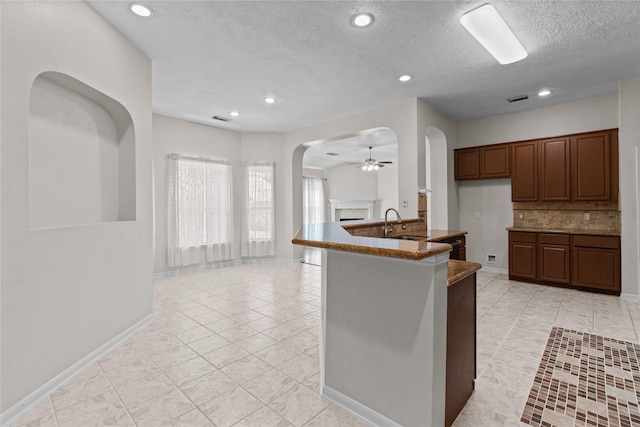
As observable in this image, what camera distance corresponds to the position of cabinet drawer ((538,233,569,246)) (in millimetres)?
4258

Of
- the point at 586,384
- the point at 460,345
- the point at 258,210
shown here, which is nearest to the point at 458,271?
the point at 460,345

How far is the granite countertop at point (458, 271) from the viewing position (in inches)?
60.5

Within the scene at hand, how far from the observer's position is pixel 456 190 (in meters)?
5.67


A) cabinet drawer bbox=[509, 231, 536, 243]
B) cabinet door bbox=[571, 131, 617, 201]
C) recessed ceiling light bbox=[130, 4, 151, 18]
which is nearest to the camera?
recessed ceiling light bbox=[130, 4, 151, 18]

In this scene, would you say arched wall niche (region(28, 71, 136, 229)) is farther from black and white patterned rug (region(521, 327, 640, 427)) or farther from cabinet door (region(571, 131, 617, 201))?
cabinet door (region(571, 131, 617, 201))

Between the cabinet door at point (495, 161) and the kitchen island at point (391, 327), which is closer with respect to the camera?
the kitchen island at point (391, 327)

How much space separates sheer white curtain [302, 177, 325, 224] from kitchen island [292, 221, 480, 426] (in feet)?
28.5

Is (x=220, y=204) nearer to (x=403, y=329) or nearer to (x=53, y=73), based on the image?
(x=53, y=73)

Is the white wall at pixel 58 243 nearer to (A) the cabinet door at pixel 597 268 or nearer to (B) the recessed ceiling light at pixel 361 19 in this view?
(B) the recessed ceiling light at pixel 361 19

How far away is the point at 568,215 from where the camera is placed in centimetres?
471

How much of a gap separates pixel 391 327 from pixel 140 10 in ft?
10.1

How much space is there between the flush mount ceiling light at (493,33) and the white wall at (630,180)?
77.1 inches

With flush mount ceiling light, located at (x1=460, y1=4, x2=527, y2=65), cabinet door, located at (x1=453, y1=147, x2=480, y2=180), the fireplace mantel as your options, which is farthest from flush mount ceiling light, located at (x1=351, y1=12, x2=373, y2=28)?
the fireplace mantel

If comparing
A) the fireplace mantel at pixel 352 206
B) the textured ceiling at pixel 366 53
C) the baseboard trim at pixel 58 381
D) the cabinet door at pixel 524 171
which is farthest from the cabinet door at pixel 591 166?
the fireplace mantel at pixel 352 206
